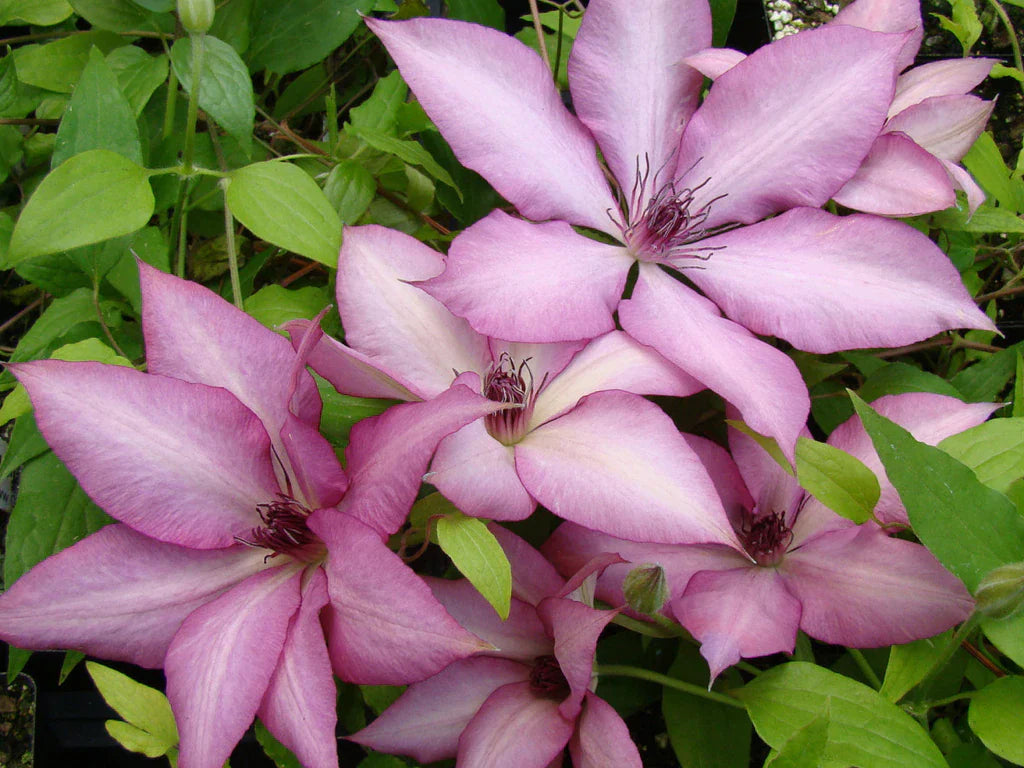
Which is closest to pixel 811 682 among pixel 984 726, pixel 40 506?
pixel 984 726

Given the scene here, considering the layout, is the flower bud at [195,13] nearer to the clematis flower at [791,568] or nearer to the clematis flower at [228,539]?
the clematis flower at [228,539]

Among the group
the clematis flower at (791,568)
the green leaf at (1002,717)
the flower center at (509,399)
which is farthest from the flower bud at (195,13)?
the green leaf at (1002,717)

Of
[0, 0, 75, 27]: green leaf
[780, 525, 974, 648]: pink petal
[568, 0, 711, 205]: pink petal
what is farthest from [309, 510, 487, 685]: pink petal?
[0, 0, 75, 27]: green leaf

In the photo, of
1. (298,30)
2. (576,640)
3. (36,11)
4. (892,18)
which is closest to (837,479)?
(576,640)

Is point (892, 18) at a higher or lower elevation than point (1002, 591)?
higher

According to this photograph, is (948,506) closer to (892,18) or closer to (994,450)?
(994,450)

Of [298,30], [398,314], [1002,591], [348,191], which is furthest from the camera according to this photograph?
[298,30]

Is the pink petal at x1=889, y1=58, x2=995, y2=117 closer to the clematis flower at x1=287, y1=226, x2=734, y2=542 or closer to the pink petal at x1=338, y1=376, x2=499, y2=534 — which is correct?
the clematis flower at x1=287, y1=226, x2=734, y2=542
